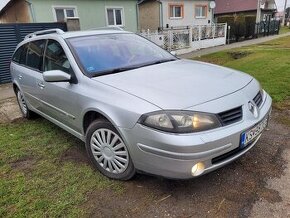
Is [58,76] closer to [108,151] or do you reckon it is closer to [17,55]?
[108,151]

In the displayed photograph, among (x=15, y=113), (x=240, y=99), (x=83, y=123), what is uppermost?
(x=240, y=99)

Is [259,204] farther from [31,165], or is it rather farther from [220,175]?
[31,165]

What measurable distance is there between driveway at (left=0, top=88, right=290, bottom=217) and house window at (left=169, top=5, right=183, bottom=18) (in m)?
21.5

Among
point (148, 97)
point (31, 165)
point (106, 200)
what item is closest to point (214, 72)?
point (148, 97)

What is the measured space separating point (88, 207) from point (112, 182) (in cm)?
44

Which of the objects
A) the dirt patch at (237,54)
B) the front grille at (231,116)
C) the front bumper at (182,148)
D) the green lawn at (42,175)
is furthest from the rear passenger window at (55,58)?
the dirt patch at (237,54)

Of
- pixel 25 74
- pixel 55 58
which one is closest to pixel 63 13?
pixel 25 74

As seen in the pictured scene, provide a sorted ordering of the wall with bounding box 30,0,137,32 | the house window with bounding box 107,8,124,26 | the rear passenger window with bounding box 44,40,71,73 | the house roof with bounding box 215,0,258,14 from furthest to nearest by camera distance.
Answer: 1. the house roof with bounding box 215,0,258,14
2. the house window with bounding box 107,8,124,26
3. the wall with bounding box 30,0,137,32
4. the rear passenger window with bounding box 44,40,71,73

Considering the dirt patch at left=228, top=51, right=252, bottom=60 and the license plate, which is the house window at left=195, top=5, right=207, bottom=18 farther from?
the license plate

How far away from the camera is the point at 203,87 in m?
2.81

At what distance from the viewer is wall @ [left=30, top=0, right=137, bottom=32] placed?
50.3ft

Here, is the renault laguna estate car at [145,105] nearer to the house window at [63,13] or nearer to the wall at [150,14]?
the house window at [63,13]

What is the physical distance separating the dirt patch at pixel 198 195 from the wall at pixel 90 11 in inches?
573

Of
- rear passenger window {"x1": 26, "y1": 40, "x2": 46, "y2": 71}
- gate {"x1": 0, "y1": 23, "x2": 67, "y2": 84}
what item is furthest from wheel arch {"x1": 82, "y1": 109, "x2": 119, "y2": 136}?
gate {"x1": 0, "y1": 23, "x2": 67, "y2": 84}
